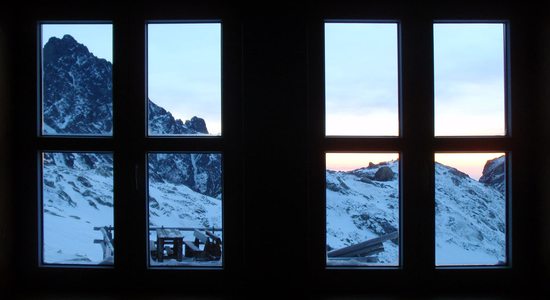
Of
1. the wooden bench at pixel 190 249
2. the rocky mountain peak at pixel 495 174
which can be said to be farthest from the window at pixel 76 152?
the rocky mountain peak at pixel 495 174

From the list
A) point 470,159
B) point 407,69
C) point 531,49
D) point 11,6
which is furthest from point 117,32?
point 531,49

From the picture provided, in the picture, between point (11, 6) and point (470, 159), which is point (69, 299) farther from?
point (470, 159)

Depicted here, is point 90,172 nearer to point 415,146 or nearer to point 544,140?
point 415,146

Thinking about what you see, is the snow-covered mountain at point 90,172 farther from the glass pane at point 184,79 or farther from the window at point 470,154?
the window at point 470,154

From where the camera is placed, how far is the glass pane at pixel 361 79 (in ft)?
7.24

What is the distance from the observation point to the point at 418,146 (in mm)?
2184

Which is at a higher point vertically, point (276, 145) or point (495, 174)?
→ point (276, 145)

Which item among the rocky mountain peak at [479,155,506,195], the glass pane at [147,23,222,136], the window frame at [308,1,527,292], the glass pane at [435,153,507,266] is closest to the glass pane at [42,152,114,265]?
the glass pane at [147,23,222,136]

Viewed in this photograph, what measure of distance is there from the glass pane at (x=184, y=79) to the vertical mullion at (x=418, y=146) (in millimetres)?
957

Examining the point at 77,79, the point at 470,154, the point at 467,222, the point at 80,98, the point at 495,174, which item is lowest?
the point at 467,222

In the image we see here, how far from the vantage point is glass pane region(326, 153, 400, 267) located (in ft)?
7.24

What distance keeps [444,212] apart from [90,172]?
1823 millimetres

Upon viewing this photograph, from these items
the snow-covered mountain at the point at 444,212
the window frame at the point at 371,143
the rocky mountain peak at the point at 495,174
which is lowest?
the snow-covered mountain at the point at 444,212

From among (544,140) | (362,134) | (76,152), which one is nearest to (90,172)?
(76,152)
